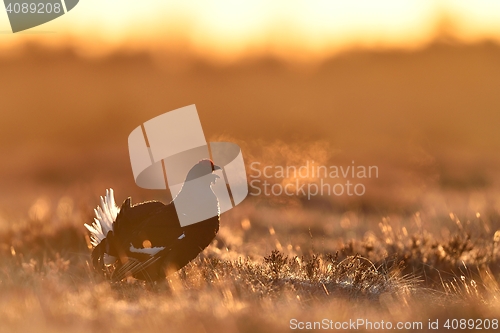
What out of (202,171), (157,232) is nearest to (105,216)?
(157,232)

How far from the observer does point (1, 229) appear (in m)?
7.52

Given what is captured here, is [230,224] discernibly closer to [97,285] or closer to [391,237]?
[391,237]

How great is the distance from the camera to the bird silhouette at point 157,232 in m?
5.41

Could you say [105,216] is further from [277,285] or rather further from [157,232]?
[277,285]

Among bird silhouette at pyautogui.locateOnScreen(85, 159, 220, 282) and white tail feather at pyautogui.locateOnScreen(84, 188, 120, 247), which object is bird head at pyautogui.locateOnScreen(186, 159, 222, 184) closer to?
bird silhouette at pyautogui.locateOnScreen(85, 159, 220, 282)

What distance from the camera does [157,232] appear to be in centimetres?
551

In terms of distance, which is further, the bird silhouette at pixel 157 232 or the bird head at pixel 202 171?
the bird head at pixel 202 171

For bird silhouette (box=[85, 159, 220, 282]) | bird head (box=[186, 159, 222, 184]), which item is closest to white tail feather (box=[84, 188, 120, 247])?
bird silhouette (box=[85, 159, 220, 282])

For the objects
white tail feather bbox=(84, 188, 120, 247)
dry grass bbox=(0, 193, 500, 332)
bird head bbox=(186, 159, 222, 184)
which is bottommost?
dry grass bbox=(0, 193, 500, 332)

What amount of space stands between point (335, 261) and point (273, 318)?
54.8 inches

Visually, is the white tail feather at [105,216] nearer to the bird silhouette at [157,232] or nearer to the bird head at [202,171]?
the bird silhouette at [157,232]

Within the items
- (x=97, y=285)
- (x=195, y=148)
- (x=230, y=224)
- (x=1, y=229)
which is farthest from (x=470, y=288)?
(x=1, y=229)

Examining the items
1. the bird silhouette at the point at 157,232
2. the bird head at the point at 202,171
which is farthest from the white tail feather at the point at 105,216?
the bird head at the point at 202,171

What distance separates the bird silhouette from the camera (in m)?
5.41
